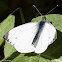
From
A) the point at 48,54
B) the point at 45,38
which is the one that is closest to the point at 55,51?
the point at 48,54

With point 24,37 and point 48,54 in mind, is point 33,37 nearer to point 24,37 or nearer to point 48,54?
point 24,37

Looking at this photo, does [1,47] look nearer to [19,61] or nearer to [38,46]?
[19,61]

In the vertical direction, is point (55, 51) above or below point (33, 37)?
below

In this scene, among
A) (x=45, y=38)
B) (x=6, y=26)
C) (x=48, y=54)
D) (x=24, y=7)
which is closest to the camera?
(x=45, y=38)

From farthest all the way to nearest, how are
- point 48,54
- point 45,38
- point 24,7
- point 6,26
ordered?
point 24,7, point 6,26, point 48,54, point 45,38

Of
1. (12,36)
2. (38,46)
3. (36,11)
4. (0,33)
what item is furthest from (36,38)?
(36,11)

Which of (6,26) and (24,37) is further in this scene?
(6,26)

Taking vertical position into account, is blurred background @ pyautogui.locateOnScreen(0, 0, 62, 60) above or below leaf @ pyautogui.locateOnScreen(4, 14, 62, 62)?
above

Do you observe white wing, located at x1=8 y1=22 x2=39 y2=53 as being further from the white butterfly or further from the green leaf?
the green leaf

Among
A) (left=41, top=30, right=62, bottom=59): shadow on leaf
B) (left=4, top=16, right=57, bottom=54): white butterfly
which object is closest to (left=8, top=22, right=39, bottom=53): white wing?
(left=4, top=16, right=57, bottom=54): white butterfly
